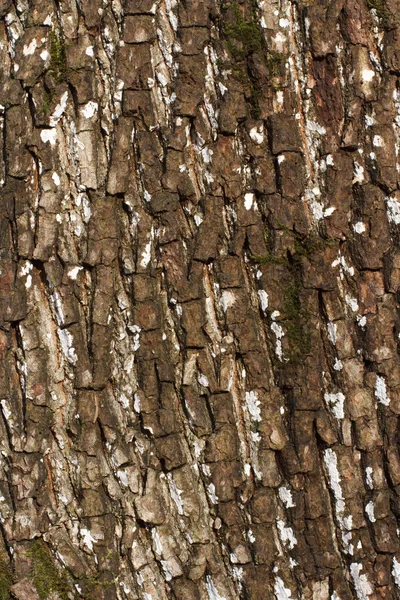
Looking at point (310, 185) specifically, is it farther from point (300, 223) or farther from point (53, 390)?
point (53, 390)

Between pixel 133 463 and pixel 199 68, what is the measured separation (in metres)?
1.23

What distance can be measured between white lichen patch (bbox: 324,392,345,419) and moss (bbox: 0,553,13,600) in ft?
3.64

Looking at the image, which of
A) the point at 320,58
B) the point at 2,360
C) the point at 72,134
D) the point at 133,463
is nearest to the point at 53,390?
the point at 2,360

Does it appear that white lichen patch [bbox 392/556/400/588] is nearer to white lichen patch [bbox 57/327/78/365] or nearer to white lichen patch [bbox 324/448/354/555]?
white lichen patch [bbox 324/448/354/555]

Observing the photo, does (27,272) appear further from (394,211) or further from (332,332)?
(394,211)

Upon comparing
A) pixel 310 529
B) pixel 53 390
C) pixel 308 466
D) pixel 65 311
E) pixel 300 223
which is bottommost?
pixel 310 529

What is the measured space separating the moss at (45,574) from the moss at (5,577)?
7 centimetres

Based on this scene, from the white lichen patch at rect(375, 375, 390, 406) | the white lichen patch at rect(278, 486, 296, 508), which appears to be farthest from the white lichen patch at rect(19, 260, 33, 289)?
the white lichen patch at rect(375, 375, 390, 406)

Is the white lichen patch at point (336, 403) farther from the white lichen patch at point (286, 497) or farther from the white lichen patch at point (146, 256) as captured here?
the white lichen patch at point (146, 256)

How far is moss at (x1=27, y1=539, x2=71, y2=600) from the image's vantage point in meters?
2.25

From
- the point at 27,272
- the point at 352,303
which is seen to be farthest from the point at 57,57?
the point at 352,303

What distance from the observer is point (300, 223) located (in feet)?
7.44

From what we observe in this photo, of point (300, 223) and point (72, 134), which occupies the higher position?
point (72, 134)

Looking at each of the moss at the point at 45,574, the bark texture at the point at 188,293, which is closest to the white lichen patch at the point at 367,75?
the bark texture at the point at 188,293
